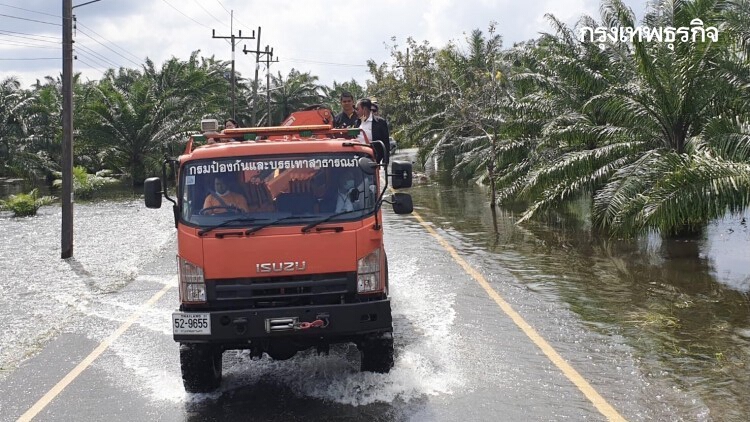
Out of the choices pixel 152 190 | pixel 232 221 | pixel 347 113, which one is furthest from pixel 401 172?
pixel 347 113

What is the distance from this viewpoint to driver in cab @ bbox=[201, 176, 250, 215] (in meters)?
6.68

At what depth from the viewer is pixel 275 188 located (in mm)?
6746

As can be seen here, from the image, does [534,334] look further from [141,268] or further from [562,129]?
[562,129]

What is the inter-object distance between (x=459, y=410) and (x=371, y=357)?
1025 mm

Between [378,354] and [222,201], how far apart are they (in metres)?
1.82

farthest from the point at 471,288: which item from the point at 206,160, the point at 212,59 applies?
the point at 212,59

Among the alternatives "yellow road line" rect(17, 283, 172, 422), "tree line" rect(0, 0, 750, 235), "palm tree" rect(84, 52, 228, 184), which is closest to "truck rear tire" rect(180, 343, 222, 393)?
"yellow road line" rect(17, 283, 172, 422)

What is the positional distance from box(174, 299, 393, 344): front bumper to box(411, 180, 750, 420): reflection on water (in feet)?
8.45

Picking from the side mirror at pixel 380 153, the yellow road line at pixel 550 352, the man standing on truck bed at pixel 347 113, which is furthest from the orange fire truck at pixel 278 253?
the man standing on truck bed at pixel 347 113

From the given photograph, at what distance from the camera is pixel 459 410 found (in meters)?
6.02

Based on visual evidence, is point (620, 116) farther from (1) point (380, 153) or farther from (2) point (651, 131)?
(1) point (380, 153)

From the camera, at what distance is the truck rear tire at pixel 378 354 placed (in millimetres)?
6625

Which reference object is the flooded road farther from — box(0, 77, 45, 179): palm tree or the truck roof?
box(0, 77, 45, 179): palm tree

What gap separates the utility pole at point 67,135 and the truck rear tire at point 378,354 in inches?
406
